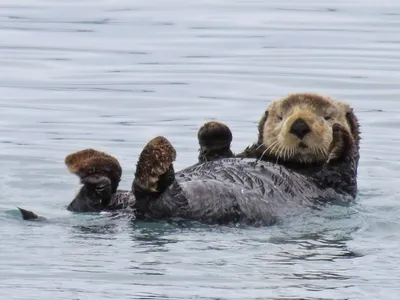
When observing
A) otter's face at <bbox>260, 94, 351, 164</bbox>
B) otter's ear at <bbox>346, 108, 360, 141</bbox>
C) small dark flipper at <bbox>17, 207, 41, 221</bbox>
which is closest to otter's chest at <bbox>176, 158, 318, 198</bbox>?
otter's face at <bbox>260, 94, 351, 164</bbox>

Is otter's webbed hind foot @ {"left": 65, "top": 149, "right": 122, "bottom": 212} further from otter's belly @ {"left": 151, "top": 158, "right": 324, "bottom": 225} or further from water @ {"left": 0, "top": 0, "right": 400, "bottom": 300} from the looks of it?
otter's belly @ {"left": 151, "top": 158, "right": 324, "bottom": 225}

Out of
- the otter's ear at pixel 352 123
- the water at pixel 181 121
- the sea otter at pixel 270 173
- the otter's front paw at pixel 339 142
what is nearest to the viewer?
the water at pixel 181 121

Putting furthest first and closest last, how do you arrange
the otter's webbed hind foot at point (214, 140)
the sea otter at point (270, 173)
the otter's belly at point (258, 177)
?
the otter's webbed hind foot at point (214, 140) < the otter's belly at point (258, 177) < the sea otter at point (270, 173)

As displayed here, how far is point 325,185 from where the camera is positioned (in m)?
7.41

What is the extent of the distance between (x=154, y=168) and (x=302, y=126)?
1421 millimetres

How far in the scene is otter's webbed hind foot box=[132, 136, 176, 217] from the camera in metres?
6.29

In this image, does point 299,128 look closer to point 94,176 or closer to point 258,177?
point 258,177

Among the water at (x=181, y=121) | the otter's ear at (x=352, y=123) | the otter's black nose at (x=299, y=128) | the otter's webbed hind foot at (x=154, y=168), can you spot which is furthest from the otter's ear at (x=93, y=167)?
the otter's ear at (x=352, y=123)

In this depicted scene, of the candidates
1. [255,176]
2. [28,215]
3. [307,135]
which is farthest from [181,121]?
[28,215]

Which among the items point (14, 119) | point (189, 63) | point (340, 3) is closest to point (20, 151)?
Result: point (14, 119)

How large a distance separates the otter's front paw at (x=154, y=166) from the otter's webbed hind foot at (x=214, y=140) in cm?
123

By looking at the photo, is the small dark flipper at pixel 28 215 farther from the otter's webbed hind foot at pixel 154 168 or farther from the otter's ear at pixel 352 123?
the otter's ear at pixel 352 123

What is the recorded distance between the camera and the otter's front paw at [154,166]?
6285 mm

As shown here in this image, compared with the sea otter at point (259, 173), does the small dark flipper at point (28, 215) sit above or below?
below
